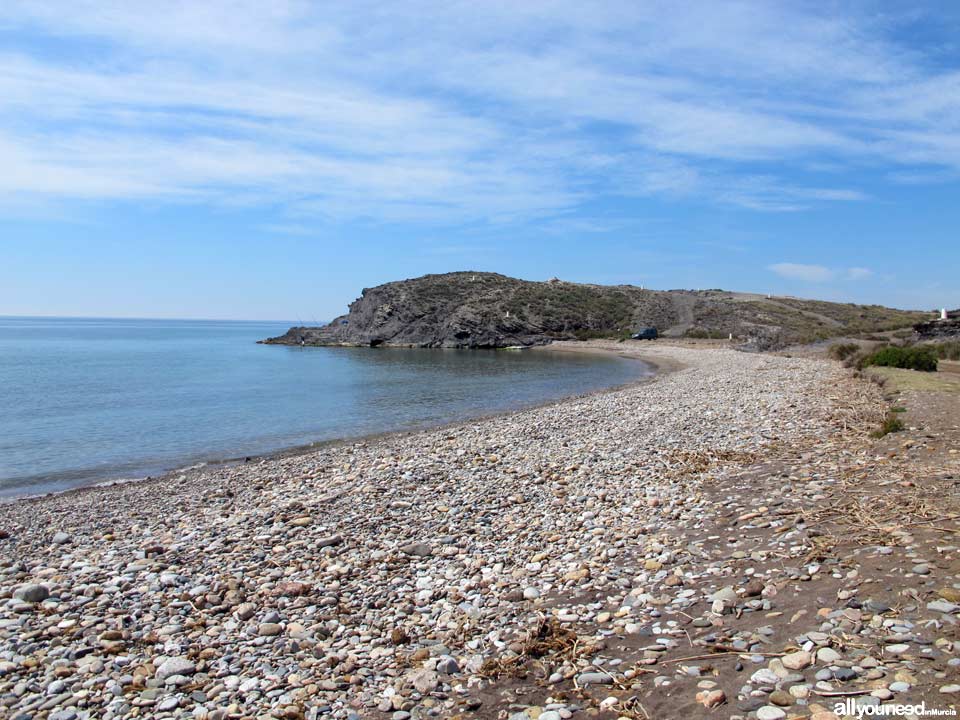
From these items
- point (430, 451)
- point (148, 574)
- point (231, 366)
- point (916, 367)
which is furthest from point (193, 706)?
point (231, 366)

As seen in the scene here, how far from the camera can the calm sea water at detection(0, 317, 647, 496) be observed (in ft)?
68.4

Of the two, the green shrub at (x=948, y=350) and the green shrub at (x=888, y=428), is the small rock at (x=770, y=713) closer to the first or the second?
the green shrub at (x=888, y=428)

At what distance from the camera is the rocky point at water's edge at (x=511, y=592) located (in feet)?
18.0

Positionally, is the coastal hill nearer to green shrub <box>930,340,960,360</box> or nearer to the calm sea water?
the calm sea water

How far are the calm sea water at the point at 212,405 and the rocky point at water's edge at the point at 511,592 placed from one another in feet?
22.5

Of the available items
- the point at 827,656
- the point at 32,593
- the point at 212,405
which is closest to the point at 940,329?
the point at 212,405

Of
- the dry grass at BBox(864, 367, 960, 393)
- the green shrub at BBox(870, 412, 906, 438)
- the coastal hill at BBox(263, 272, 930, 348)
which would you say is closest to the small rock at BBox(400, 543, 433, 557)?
the green shrub at BBox(870, 412, 906, 438)

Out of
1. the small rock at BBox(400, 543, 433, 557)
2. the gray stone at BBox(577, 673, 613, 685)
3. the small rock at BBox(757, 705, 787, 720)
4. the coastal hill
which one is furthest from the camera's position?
the coastal hill

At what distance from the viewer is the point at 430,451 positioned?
56.1 ft

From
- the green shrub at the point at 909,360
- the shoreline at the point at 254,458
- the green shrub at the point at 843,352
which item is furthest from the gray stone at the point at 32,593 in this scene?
the green shrub at the point at 843,352

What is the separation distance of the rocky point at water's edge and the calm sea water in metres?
6.87

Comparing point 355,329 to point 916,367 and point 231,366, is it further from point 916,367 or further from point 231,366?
point 916,367

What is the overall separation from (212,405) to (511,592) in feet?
95.4

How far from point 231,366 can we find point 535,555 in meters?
57.9
